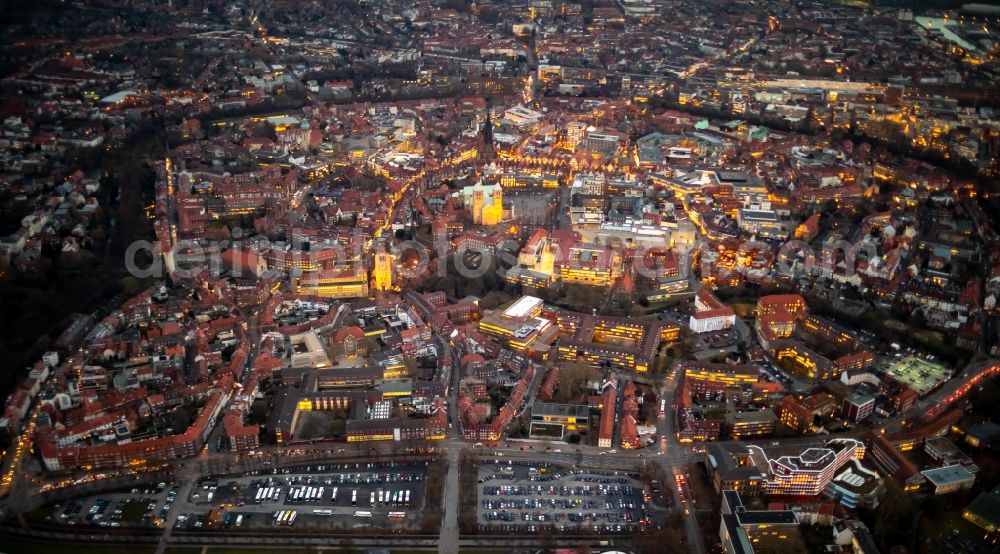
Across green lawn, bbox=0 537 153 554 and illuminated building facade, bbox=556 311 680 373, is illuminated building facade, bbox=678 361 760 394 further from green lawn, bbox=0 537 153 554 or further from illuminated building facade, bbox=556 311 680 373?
green lawn, bbox=0 537 153 554

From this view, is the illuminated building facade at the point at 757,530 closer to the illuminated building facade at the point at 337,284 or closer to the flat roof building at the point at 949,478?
the flat roof building at the point at 949,478

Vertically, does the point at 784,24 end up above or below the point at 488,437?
above

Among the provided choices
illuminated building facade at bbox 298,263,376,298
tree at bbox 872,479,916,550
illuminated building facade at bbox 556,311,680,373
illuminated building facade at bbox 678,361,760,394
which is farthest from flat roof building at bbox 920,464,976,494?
illuminated building facade at bbox 298,263,376,298

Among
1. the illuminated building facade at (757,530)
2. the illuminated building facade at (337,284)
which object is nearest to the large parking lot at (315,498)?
the illuminated building facade at (757,530)

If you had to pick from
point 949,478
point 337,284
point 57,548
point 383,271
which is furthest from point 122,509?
point 949,478

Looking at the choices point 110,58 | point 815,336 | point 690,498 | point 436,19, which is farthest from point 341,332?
point 436,19

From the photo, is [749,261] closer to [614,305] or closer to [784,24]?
[614,305]

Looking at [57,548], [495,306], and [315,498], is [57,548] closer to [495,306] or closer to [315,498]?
[315,498]
